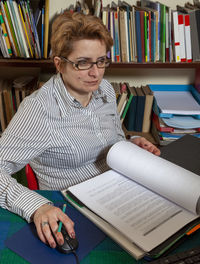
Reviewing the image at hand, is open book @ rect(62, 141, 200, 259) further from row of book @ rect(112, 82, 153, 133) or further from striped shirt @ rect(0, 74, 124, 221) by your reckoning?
row of book @ rect(112, 82, 153, 133)

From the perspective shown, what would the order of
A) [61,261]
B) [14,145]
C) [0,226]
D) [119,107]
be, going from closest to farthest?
[61,261], [0,226], [14,145], [119,107]

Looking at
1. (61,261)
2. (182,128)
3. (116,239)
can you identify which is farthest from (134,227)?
(182,128)

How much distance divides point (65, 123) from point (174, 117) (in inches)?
34.0

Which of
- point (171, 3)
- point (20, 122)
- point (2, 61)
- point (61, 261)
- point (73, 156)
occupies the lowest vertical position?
point (61, 261)

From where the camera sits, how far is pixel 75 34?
3.63 ft

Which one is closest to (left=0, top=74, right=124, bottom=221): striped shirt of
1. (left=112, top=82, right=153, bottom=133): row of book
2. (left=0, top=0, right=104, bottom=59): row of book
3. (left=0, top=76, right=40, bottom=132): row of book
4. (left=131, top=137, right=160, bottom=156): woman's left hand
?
(left=131, top=137, right=160, bottom=156): woman's left hand

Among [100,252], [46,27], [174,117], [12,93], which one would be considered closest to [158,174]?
[100,252]

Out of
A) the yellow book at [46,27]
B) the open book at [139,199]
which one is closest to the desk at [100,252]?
the open book at [139,199]

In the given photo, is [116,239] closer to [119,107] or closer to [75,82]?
[75,82]

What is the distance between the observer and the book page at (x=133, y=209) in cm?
74

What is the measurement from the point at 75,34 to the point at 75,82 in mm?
181

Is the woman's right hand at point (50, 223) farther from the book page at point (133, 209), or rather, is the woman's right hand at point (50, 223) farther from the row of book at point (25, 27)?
the row of book at point (25, 27)

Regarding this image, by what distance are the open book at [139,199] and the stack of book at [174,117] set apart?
2.68ft

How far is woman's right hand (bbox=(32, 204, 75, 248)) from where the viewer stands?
0.74 metres
